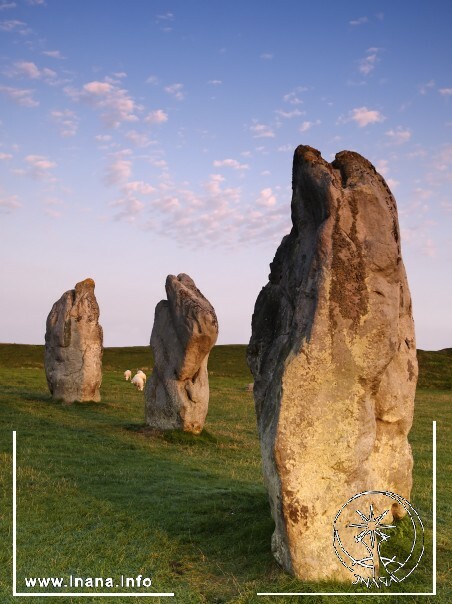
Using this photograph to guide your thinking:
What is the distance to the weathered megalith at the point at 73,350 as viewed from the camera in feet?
92.8

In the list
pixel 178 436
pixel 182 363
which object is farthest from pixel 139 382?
pixel 178 436

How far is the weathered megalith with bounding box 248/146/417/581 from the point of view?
8273 mm

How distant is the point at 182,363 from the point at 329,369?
44.0ft

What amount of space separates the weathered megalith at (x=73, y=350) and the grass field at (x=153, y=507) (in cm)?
150

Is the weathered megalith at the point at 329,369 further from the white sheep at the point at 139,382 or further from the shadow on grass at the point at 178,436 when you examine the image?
the white sheep at the point at 139,382

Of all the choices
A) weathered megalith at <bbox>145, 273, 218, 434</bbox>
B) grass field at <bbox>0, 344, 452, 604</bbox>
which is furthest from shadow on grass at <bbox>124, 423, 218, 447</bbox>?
weathered megalith at <bbox>145, 273, 218, 434</bbox>

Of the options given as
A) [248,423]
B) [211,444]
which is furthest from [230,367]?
[211,444]

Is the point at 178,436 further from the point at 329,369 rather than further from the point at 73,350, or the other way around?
the point at 329,369

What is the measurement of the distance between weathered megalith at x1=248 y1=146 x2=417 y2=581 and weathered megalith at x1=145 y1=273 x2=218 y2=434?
12.0 metres

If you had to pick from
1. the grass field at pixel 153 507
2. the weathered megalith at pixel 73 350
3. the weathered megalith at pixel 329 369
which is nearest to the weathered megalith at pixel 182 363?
the grass field at pixel 153 507

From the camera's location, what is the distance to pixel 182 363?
2159 centimetres

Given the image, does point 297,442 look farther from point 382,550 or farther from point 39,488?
point 39,488

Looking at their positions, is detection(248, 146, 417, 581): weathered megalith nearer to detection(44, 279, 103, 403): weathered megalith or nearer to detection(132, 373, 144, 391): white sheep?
detection(44, 279, 103, 403): weathered megalith

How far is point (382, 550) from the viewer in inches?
366
